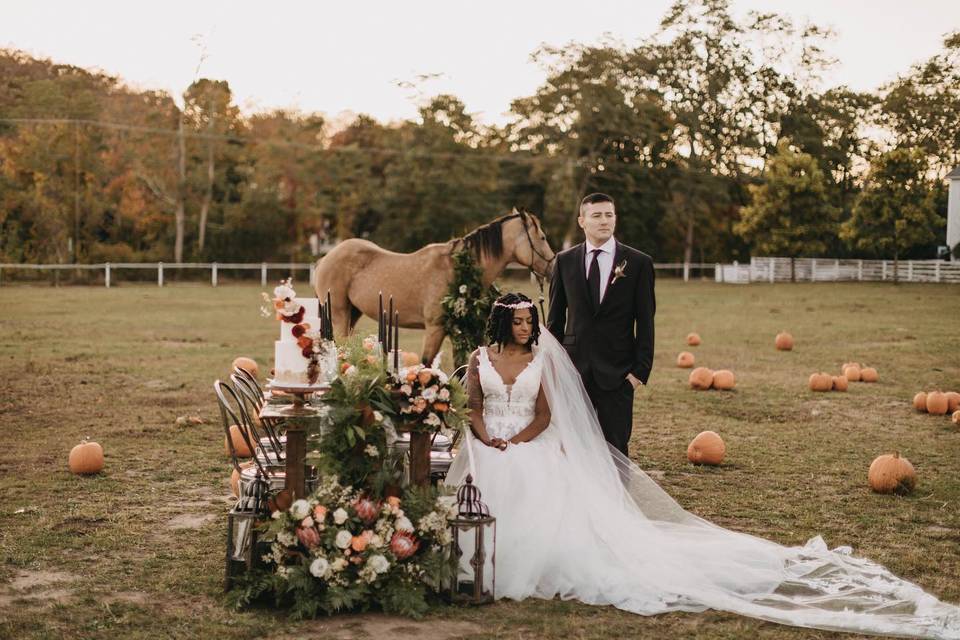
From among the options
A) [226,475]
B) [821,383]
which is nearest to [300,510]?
[226,475]

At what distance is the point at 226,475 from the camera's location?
Result: 7953 mm

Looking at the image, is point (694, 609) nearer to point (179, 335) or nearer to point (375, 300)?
point (375, 300)

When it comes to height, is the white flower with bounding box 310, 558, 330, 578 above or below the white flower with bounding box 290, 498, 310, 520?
below

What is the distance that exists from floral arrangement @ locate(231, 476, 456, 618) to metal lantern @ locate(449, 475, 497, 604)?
0.20ft

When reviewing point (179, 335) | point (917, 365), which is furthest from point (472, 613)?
point (179, 335)

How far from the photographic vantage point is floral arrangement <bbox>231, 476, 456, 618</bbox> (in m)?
4.70

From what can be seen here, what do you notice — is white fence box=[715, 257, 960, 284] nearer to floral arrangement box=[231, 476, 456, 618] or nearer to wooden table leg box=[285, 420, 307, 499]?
floral arrangement box=[231, 476, 456, 618]

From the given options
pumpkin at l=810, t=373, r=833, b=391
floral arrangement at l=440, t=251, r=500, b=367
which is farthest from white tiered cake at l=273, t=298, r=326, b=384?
pumpkin at l=810, t=373, r=833, b=391

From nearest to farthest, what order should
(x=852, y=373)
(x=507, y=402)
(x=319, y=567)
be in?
(x=319, y=567) < (x=507, y=402) < (x=852, y=373)

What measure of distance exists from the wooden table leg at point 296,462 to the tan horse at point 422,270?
4.92m

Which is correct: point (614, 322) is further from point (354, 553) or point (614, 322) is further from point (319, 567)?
point (319, 567)

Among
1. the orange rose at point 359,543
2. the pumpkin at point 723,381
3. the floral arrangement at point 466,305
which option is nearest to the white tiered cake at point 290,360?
the orange rose at point 359,543

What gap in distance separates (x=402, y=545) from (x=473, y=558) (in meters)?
0.39

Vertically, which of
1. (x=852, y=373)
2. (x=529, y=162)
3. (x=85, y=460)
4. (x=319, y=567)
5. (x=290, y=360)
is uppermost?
(x=529, y=162)
